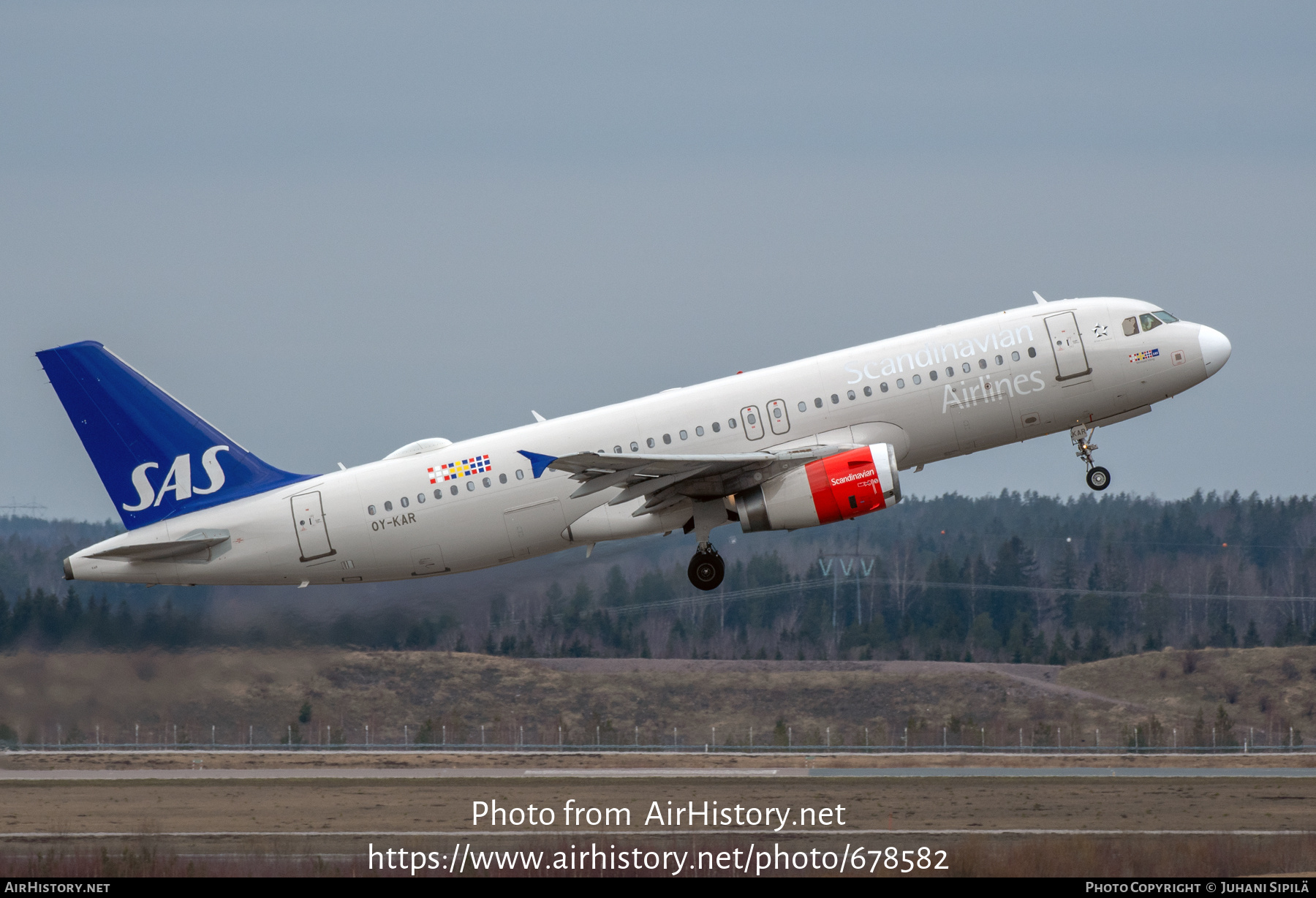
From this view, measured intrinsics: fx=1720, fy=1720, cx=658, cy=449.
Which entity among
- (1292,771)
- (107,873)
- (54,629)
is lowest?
(1292,771)

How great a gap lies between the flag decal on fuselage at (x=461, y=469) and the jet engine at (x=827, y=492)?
258 inches

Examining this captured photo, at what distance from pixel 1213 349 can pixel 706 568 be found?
14264 mm

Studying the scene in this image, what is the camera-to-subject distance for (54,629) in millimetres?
52781

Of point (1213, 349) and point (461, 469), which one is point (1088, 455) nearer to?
point (1213, 349)

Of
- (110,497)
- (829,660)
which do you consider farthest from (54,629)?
(829,660)

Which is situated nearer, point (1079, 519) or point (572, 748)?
point (572, 748)

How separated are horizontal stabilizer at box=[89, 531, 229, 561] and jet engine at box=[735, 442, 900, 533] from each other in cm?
1387

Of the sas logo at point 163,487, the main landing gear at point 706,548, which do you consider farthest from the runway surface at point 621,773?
the main landing gear at point 706,548

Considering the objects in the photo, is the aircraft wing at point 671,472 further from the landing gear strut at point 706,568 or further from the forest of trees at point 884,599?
the forest of trees at point 884,599

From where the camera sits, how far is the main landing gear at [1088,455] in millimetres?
44844

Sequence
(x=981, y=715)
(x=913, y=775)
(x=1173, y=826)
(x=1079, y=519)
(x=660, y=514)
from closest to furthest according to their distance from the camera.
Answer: (x=660, y=514) → (x=1173, y=826) → (x=913, y=775) → (x=981, y=715) → (x=1079, y=519)

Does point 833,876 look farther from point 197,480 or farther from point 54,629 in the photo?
point 54,629

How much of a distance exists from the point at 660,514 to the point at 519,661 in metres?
31.1

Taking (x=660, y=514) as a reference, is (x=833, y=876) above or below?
below
